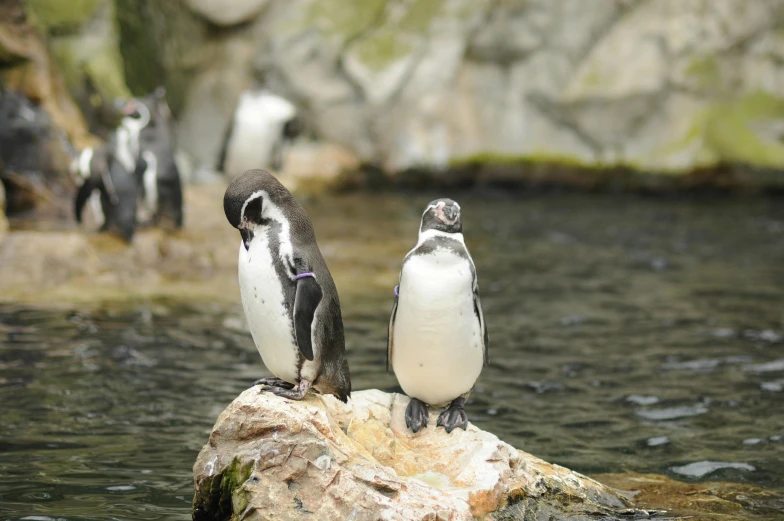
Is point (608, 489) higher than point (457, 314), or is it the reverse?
point (457, 314)

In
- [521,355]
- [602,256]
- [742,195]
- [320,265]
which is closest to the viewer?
[320,265]

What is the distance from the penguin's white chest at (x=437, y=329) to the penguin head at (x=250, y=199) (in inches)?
27.5

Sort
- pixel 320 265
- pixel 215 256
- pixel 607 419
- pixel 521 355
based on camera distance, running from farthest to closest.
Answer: pixel 215 256 < pixel 521 355 < pixel 607 419 < pixel 320 265

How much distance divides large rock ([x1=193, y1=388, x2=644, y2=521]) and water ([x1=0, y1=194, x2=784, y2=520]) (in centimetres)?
85

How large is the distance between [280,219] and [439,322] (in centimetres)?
86

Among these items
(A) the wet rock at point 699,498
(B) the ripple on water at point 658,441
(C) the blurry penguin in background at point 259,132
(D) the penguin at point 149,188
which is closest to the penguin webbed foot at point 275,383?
(A) the wet rock at point 699,498

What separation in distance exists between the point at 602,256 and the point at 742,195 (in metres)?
5.17

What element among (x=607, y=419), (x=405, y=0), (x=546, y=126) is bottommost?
(x=607, y=419)

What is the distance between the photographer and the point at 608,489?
4.82 meters

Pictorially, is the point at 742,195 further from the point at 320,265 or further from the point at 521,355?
the point at 320,265

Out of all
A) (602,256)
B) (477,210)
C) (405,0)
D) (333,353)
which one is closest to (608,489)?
(333,353)

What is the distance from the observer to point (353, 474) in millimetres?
4082

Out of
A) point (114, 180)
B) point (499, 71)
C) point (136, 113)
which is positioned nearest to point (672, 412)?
point (114, 180)

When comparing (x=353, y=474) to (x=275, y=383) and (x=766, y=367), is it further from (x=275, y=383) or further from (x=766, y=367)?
(x=766, y=367)
